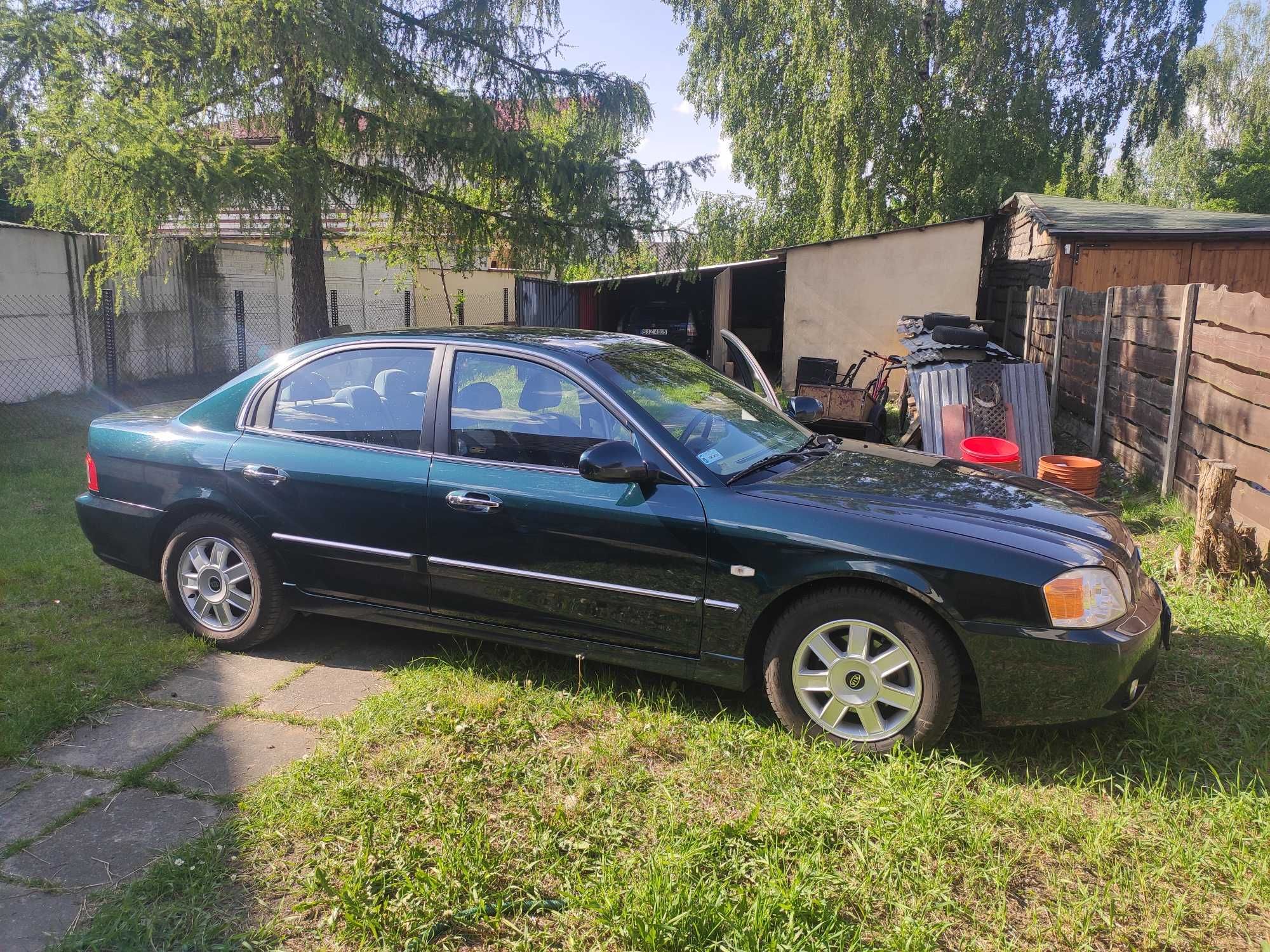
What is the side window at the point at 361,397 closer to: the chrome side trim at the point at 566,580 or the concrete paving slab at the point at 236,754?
the chrome side trim at the point at 566,580

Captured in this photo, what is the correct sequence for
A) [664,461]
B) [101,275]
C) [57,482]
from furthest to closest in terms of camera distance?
[101,275] → [57,482] → [664,461]

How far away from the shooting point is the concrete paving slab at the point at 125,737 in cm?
345

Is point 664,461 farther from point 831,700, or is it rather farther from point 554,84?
point 554,84

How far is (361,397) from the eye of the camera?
14.0 ft

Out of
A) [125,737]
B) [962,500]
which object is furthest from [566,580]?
[125,737]

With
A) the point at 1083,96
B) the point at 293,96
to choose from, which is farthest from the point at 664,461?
the point at 1083,96

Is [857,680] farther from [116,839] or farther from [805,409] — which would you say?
[116,839]

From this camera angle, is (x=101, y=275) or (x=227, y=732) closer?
(x=227, y=732)

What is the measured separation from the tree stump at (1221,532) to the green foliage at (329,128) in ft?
25.6

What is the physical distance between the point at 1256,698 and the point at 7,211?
2276 centimetres

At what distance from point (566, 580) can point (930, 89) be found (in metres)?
21.3

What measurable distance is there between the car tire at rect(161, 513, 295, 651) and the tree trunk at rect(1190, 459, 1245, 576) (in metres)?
4.94

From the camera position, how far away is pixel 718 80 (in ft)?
74.9

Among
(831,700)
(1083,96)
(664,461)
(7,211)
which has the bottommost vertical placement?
(831,700)
